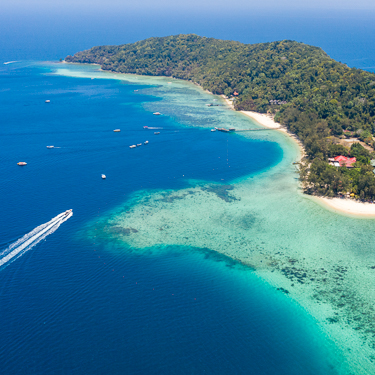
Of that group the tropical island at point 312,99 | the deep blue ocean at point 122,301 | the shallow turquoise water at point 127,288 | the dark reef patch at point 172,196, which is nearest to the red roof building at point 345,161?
the tropical island at point 312,99

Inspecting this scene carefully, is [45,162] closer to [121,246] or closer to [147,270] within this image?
[121,246]

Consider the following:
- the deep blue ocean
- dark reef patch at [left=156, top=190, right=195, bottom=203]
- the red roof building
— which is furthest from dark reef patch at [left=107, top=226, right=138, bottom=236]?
the red roof building

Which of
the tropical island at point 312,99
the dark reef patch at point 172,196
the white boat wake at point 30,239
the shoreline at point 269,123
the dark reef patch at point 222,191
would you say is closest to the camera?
the white boat wake at point 30,239

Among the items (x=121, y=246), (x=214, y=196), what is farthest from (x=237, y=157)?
(x=121, y=246)

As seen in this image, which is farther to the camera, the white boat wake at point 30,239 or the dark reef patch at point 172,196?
the dark reef patch at point 172,196

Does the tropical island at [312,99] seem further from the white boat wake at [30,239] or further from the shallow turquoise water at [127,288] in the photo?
the white boat wake at [30,239]

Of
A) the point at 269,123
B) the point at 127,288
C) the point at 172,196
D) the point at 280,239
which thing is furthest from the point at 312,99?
the point at 127,288

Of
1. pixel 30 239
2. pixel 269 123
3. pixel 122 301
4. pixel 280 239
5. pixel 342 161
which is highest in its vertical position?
pixel 342 161

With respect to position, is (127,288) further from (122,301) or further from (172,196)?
(172,196)
